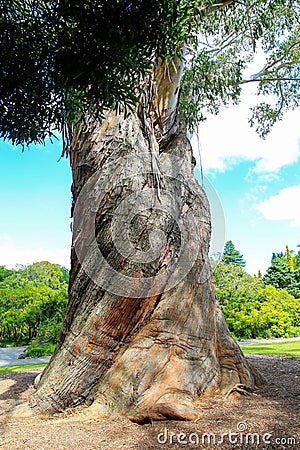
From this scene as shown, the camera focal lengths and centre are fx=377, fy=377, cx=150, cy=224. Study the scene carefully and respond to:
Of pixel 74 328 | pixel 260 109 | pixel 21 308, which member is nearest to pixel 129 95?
pixel 74 328

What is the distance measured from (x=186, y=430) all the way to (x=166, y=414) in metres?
0.30

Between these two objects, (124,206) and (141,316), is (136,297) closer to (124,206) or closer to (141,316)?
(141,316)

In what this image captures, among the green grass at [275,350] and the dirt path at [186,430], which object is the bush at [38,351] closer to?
the green grass at [275,350]

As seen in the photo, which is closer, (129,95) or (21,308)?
(129,95)

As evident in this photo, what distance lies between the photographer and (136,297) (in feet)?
13.6

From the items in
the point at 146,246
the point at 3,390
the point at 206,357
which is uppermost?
the point at 146,246

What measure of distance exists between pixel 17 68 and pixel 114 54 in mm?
796

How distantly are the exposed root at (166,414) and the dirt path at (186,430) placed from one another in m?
0.07

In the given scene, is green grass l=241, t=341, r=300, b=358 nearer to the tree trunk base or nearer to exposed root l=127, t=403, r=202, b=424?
the tree trunk base

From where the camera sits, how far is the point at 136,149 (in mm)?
4902

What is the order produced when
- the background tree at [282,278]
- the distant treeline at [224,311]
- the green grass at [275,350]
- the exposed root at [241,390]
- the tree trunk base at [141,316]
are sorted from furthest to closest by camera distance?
the background tree at [282,278]
the distant treeline at [224,311]
the green grass at [275,350]
the exposed root at [241,390]
the tree trunk base at [141,316]

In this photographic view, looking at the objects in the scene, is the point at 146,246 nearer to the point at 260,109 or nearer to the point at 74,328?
the point at 74,328

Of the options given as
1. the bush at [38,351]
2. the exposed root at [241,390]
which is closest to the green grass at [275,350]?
the exposed root at [241,390]

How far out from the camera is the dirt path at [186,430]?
9.52 feet
